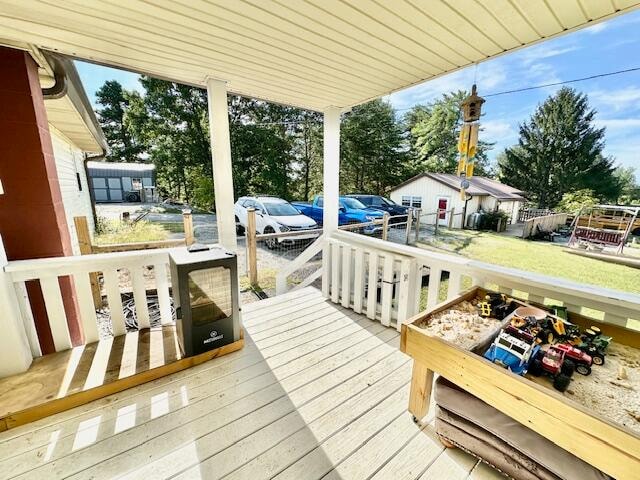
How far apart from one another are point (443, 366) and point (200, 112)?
635 inches

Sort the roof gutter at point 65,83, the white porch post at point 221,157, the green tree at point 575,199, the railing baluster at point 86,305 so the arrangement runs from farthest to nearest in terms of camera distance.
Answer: the green tree at point 575,199 → the white porch post at point 221,157 → the roof gutter at point 65,83 → the railing baluster at point 86,305

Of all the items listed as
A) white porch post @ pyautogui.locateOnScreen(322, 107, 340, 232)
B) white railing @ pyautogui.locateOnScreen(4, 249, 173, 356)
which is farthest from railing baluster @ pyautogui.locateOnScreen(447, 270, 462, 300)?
white railing @ pyautogui.locateOnScreen(4, 249, 173, 356)

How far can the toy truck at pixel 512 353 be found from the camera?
1.05 meters

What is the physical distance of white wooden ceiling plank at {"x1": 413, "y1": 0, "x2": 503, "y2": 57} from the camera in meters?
1.36

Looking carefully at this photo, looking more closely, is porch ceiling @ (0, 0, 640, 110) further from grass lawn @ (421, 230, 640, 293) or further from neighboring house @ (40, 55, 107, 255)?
grass lawn @ (421, 230, 640, 293)

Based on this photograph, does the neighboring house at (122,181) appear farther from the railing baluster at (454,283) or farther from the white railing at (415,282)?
the railing baluster at (454,283)

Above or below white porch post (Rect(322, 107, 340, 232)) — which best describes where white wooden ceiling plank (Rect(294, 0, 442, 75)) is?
above

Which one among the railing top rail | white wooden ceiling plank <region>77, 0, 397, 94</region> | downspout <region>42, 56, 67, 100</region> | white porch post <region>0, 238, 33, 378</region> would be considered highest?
white wooden ceiling plank <region>77, 0, 397, 94</region>

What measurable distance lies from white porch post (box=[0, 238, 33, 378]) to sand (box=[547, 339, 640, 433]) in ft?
9.22

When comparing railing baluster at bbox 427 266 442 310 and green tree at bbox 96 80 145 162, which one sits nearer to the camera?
railing baluster at bbox 427 266 442 310

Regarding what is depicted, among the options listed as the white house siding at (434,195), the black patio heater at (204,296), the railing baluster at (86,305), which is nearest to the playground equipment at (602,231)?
the white house siding at (434,195)

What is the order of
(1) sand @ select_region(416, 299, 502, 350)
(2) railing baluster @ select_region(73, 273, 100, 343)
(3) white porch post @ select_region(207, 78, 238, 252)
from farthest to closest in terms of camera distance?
(3) white porch post @ select_region(207, 78, 238, 252), (2) railing baluster @ select_region(73, 273, 100, 343), (1) sand @ select_region(416, 299, 502, 350)

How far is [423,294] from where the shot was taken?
4535 mm

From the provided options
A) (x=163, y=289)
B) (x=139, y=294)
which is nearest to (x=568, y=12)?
(x=163, y=289)
